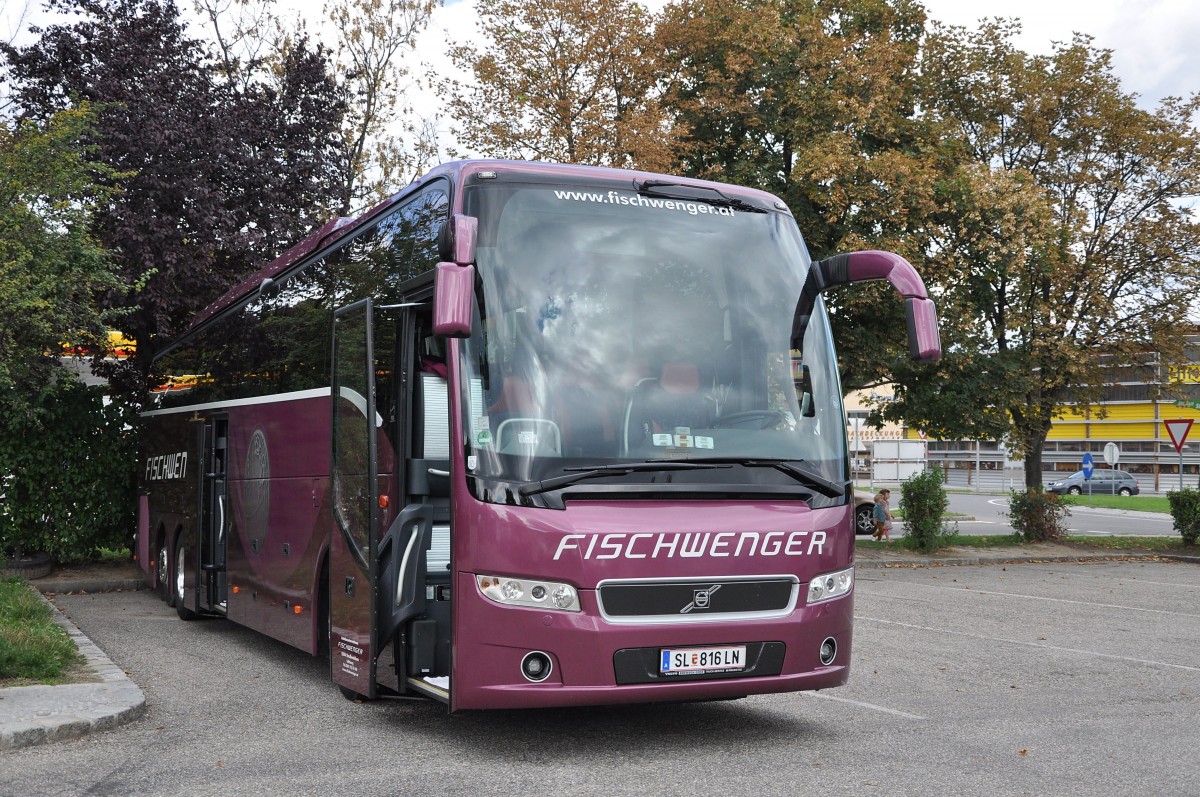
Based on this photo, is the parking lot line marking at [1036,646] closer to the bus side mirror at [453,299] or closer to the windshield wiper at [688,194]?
the windshield wiper at [688,194]

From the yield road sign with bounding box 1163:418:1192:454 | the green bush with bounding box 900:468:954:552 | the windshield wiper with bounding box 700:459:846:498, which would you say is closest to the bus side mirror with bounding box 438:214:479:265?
the windshield wiper with bounding box 700:459:846:498

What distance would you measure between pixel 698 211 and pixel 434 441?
2.18 meters

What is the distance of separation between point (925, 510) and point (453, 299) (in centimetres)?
2010

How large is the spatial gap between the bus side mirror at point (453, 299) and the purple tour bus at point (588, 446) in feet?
0.04

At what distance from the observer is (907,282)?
7.18 m

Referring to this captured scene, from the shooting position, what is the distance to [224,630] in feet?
42.1

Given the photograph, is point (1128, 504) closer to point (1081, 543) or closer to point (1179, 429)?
point (1179, 429)

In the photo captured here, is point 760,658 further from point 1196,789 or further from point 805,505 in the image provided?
point 1196,789

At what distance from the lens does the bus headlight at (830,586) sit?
23.0 feet

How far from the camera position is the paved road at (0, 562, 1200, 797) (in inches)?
244

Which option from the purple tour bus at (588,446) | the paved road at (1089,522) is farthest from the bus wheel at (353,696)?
the paved road at (1089,522)

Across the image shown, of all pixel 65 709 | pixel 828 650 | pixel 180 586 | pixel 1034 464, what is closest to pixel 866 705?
pixel 828 650

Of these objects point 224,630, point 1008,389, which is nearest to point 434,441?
point 224,630

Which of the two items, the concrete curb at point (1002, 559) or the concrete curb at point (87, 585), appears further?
the concrete curb at point (1002, 559)
